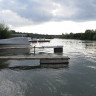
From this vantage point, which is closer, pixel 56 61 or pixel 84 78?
pixel 84 78

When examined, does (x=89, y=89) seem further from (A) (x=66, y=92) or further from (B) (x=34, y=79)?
(B) (x=34, y=79)

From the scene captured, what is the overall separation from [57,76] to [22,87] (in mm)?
3764

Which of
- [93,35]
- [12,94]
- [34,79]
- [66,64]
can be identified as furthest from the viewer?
[93,35]

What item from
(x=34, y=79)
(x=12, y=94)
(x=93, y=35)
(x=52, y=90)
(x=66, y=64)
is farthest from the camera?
(x=93, y=35)

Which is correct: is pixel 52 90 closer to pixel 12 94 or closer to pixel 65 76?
pixel 12 94

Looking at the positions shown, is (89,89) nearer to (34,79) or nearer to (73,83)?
(73,83)

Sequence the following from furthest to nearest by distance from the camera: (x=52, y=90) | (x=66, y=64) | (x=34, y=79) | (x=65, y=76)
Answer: (x=66, y=64)
(x=65, y=76)
(x=34, y=79)
(x=52, y=90)

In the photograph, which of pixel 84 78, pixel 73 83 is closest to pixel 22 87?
pixel 73 83

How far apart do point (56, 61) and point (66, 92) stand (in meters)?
8.38

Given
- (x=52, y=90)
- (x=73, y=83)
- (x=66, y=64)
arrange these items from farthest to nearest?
(x=66, y=64), (x=73, y=83), (x=52, y=90)

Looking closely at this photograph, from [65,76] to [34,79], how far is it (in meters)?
2.73

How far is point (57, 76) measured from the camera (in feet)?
42.5

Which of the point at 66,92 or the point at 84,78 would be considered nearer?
the point at 66,92

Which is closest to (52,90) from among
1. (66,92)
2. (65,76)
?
(66,92)
